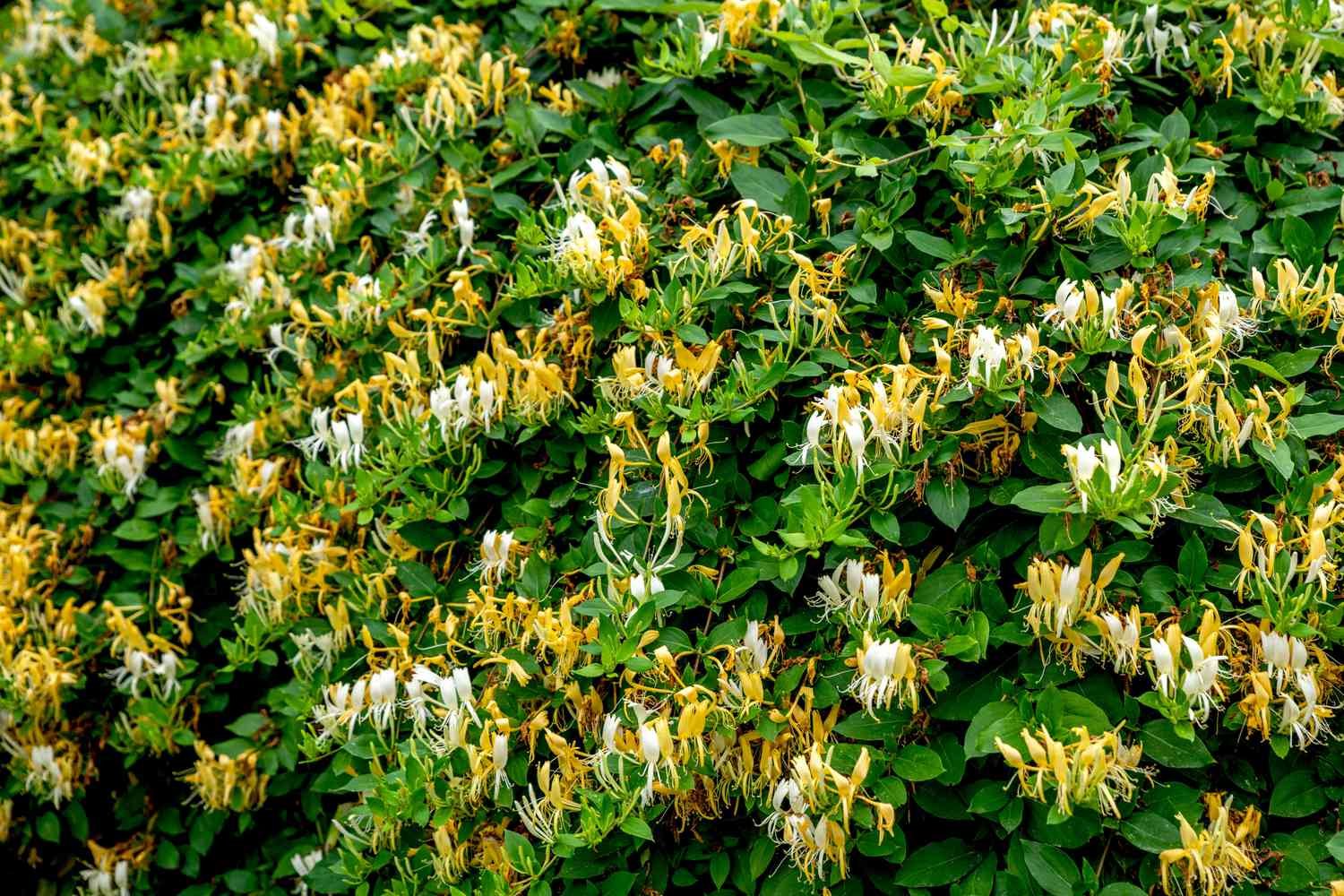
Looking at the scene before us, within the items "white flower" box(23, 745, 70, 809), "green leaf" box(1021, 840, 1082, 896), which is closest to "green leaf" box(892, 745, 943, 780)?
"green leaf" box(1021, 840, 1082, 896)

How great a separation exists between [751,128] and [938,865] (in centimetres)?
107

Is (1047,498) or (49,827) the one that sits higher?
(1047,498)

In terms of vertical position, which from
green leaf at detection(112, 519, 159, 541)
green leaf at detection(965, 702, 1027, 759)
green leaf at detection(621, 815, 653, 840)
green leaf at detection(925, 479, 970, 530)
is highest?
Result: green leaf at detection(925, 479, 970, 530)

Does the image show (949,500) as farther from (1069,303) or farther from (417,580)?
(417,580)

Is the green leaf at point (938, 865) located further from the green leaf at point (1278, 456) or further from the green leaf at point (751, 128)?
the green leaf at point (751, 128)

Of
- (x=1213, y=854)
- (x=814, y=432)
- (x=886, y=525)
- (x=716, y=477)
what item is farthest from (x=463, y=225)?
(x=1213, y=854)

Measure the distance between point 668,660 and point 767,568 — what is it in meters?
0.18

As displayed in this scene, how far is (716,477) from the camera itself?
1707 mm

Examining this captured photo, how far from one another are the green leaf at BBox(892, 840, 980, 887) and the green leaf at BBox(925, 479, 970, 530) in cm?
37

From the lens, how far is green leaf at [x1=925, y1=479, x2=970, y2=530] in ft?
5.04

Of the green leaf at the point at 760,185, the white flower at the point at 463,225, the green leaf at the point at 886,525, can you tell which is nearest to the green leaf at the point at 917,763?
the green leaf at the point at 886,525

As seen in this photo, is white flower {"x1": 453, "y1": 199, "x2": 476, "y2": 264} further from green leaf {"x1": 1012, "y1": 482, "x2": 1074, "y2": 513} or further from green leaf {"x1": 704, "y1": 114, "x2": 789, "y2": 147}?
green leaf {"x1": 1012, "y1": 482, "x2": 1074, "y2": 513}

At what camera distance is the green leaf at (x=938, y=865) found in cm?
145

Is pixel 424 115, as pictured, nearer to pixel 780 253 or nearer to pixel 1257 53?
pixel 780 253
